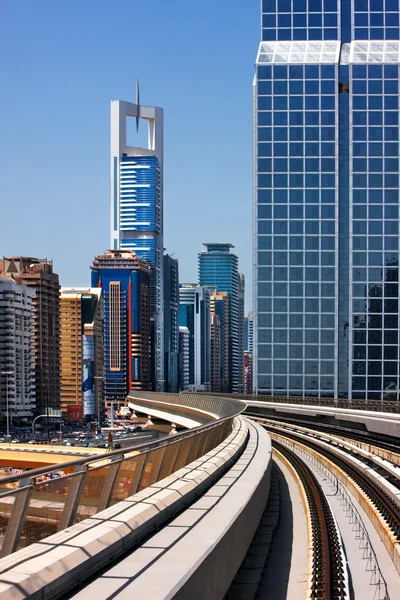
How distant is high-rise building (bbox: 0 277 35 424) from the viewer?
180875 millimetres

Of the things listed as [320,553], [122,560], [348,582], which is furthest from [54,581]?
[320,553]

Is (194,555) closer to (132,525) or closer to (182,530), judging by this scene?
(132,525)

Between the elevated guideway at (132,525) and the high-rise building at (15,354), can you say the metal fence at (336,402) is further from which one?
the high-rise building at (15,354)

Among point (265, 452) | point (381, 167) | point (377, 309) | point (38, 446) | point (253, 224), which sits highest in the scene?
point (381, 167)

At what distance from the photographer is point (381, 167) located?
10106cm

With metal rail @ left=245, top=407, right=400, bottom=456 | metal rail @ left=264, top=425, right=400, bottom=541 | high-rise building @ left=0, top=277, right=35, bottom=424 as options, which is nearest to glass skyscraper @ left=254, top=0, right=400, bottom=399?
metal rail @ left=245, top=407, right=400, bottom=456

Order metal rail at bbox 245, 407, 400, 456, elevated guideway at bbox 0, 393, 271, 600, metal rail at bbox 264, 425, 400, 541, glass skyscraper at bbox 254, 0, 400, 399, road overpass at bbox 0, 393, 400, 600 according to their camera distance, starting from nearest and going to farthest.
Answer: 1. elevated guideway at bbox 0, 393, 271, 600
2. road overpass at bbox 0, 393, 400, 600
3. metal rail at bbox 264, 425, 400, 541
4. metal rail at bbox 245, 407, 400, 456
5. glass skyscraper at bbox 254, 0, 400, 399

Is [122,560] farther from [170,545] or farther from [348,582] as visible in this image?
[348,582]

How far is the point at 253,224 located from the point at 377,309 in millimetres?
16023

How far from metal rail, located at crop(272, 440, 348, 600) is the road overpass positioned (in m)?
0.06

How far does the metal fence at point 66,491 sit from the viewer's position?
836 centimetres

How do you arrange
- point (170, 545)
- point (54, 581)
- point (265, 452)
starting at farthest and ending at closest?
point (265, 452)
point (170, 545)
point (54, 581)

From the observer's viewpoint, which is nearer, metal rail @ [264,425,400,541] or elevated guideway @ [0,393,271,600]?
→ elevated guideway @ [0,393,271,600]

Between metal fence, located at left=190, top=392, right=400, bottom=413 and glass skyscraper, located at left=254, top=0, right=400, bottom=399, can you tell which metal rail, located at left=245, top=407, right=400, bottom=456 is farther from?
glass skyscraper, located at left=254, top=0, right=400, bottom=399
